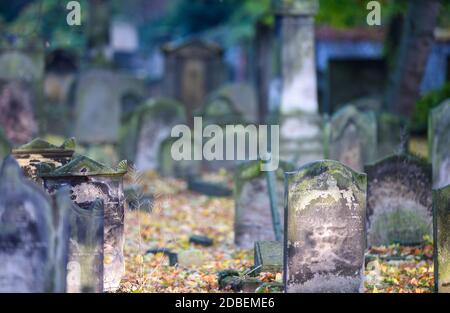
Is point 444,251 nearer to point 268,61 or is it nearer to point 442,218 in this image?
point 442,218

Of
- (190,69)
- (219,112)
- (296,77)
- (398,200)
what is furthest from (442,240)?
(190,69)

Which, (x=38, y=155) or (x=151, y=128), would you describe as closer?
(x=38, y=155)

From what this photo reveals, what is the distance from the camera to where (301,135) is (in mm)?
16250

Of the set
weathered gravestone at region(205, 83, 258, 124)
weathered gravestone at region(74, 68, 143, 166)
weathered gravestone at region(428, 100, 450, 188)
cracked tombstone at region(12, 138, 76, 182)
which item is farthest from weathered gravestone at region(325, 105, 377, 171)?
weathered gravestone at region(74, 68, 143, 166)

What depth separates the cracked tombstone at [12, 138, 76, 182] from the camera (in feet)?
32.7

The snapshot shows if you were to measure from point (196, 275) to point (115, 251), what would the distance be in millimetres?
978

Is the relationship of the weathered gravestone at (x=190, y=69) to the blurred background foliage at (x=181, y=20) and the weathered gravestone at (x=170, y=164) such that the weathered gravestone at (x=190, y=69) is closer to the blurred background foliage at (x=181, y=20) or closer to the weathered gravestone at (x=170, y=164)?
the blurred background foliage at (x=181, y=20)

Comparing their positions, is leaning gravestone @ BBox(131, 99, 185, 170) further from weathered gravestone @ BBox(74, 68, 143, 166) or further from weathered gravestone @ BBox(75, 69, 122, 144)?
weathered gravestone @ BBox(75, 69, 122, 144)

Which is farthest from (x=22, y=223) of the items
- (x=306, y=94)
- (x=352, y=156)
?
(x=306, y=94)

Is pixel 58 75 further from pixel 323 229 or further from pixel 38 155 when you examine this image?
pixel 323 229

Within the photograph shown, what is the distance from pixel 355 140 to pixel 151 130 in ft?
15.2

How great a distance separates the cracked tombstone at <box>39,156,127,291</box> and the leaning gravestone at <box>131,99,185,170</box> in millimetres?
8497

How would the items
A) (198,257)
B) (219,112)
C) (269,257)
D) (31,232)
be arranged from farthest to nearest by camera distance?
(219,112) → (198,257) → (269,257) → (31,232)

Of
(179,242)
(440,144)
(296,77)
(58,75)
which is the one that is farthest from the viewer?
(58,75)
